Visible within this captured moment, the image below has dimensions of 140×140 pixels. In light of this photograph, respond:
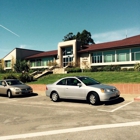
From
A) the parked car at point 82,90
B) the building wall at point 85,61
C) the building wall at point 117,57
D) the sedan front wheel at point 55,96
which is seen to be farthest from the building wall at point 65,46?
the parked car at point 82,90

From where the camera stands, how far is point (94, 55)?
34.8m

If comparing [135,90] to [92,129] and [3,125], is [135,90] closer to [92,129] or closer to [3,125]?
[92,129]

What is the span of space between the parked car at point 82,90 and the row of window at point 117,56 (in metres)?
20.6

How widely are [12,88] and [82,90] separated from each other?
688 cm

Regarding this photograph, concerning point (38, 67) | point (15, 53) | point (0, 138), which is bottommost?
point (0, 138)

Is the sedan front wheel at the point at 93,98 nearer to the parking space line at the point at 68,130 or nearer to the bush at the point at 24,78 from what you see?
the parking space line at the point at 68,130

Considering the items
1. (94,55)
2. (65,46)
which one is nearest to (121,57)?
(94,55)

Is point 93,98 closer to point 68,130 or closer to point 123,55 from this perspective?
point 68,130

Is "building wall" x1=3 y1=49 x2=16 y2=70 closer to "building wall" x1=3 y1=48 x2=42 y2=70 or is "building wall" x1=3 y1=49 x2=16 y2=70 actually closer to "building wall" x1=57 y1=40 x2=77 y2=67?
"building wall" x1=3 y1=48 x2=42 y2=70

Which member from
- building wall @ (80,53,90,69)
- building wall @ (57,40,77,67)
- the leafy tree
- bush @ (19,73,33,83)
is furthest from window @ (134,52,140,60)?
the leafy tree

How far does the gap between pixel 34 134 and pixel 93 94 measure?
16.9ft

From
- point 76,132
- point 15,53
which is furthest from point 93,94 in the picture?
point 15,53

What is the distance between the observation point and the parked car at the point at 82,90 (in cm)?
989

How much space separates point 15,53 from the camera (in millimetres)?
48094
